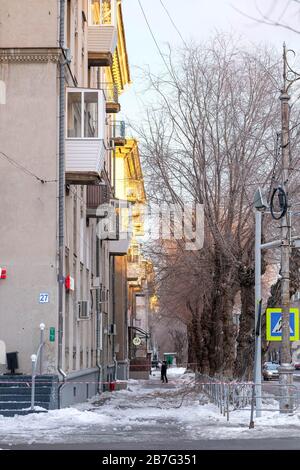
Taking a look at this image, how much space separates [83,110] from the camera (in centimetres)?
2812

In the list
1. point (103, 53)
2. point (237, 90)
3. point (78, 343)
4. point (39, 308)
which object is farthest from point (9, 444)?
point (103, 53)

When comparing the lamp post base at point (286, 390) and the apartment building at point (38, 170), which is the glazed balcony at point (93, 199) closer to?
the apartment building at point (38, 170)

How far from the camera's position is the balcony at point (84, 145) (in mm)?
27703

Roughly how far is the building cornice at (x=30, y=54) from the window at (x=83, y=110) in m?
1.35

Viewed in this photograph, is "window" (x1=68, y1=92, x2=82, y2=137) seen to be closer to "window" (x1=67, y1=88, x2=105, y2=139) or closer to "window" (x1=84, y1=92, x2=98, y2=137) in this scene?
"window" (x1=67, y1=88, x2=105, y2=139)

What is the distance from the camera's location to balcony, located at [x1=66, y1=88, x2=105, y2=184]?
27703mm

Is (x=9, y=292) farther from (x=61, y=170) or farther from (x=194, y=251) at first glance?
(x=194, y=251)

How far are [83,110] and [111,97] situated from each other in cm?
1796

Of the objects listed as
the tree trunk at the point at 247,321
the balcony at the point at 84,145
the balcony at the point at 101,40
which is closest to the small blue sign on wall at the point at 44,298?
the balcony at the point at 84,145

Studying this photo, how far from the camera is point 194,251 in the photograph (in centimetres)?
3431

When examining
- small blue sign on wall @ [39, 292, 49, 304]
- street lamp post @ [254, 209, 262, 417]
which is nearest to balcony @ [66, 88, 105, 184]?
small blue sign on wall @ [39, 292, 49, 304]

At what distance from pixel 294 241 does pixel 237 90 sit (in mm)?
8751

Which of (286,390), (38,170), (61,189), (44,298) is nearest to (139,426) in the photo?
(286,390)

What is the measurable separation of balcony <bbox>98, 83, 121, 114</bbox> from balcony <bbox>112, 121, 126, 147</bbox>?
5.92 feet
